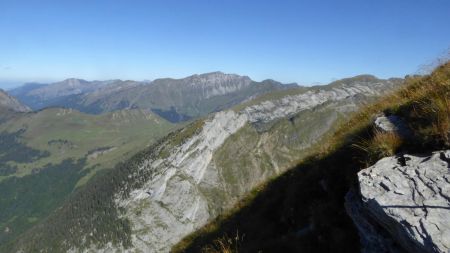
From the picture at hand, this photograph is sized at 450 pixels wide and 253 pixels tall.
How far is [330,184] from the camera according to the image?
1357cm

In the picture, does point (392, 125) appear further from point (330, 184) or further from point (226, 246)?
point (226, 246)

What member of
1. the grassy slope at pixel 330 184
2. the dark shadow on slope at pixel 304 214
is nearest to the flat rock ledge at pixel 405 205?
the grassy slope at pixel 330 184

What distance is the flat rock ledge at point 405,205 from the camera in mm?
8000

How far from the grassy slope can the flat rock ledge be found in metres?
0.69

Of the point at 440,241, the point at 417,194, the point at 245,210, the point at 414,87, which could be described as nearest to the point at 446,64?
the point at 414,87

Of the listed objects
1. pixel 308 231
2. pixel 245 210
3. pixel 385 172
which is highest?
pixel 385 172

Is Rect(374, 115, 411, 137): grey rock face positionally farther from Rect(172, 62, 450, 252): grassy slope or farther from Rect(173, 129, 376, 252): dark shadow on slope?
Rect(173, 129, 376, 252): dark shadow on slope

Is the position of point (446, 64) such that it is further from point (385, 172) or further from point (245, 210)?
point (245, 210)

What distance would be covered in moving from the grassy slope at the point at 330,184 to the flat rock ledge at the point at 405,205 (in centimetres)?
69

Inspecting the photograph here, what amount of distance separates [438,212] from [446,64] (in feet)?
28.2

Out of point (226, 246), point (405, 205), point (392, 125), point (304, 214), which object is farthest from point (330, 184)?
point (405, 205)

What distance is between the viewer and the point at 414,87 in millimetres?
14258

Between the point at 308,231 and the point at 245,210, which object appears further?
the point at 245,210

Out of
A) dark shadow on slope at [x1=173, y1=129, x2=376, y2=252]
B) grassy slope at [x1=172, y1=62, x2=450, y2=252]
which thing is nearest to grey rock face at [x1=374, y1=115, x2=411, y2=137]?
grassy slope at [x1=172, y1=62, x2=450, y2=252]
